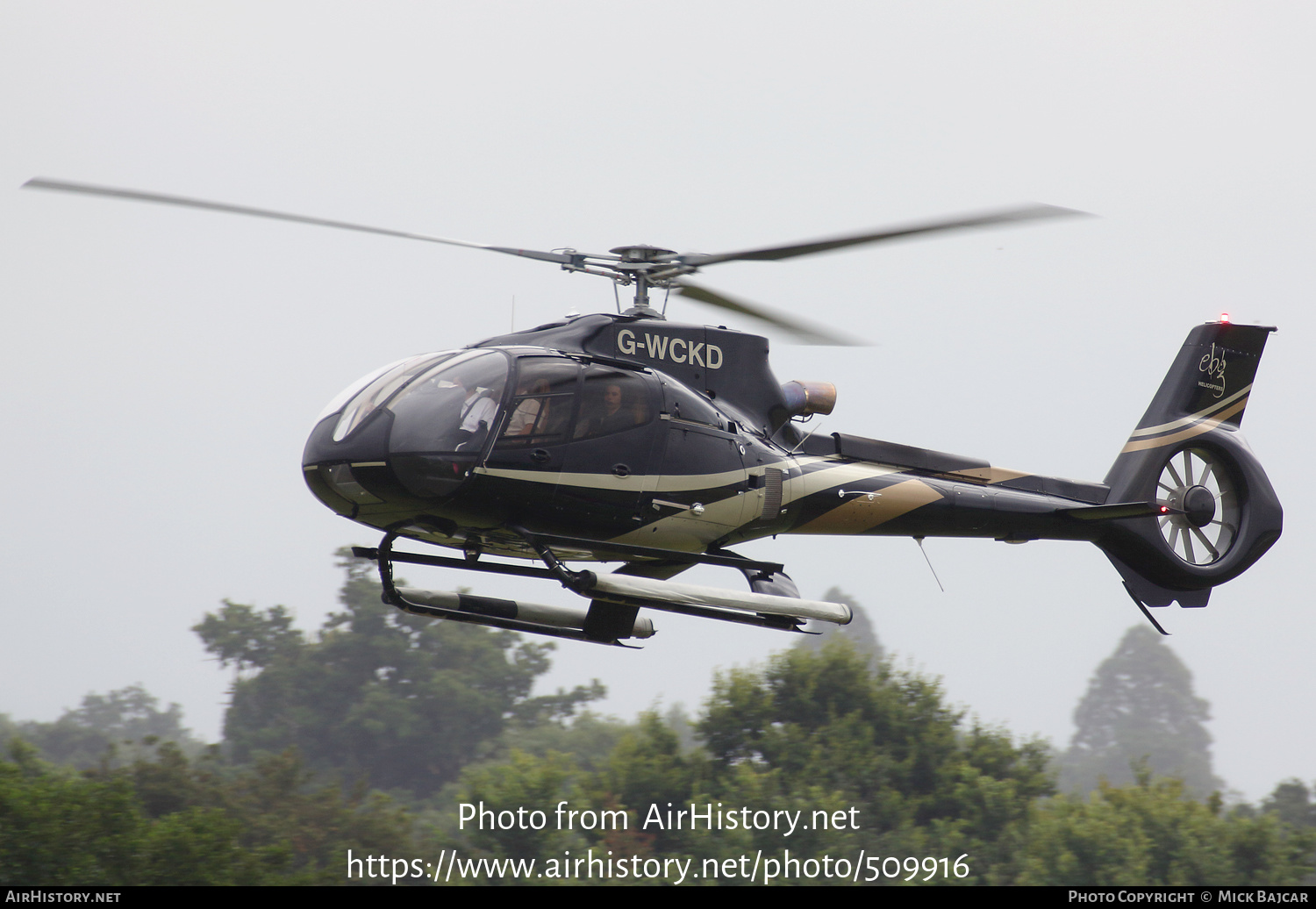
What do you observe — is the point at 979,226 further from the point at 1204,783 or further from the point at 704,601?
the point at 1204,783

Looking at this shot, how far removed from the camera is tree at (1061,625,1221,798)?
9250cm

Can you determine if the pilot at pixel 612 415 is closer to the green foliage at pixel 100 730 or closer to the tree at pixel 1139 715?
the green foliage at pixel 100 730

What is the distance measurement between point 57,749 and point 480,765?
3101cm

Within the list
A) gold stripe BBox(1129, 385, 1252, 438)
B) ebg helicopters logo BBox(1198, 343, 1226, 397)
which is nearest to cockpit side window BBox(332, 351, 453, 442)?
gold stripe BBox(1129, 385, 1252, 438)

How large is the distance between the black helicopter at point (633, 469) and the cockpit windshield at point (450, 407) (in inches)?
0.5

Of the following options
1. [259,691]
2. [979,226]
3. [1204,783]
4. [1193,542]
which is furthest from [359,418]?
[1204,783]

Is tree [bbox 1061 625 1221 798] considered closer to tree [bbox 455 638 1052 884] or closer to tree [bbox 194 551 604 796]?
tree [bbox 194 551 604 796]

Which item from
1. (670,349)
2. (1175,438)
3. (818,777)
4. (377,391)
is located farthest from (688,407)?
(818,777)

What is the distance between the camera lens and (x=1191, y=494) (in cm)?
1303

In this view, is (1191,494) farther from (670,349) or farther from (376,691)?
(376,691)

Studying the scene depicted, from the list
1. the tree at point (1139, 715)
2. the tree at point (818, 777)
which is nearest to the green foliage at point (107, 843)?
the tree at point (818, 777)

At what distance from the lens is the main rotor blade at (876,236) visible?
7898 millimetres

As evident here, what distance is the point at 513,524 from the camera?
873 centimetres

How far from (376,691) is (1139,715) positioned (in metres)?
65.1
